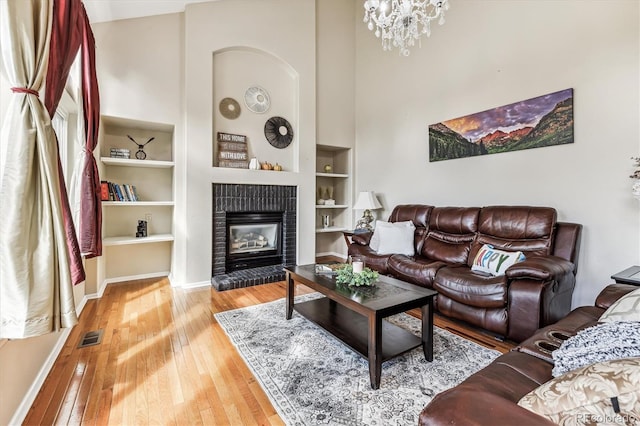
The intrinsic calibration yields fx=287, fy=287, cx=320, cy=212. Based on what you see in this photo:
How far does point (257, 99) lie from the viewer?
14.4 ft

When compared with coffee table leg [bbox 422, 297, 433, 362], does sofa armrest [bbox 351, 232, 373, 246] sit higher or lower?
higher

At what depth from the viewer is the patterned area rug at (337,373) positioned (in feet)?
5.04

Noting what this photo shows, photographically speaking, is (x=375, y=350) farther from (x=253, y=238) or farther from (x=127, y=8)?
(x=127, y=8)

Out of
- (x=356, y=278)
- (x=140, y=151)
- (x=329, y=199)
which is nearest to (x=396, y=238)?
(x=356, y=278)

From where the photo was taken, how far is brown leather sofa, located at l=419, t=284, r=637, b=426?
0.71 meters

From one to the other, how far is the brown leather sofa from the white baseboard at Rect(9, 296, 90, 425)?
1970 mm

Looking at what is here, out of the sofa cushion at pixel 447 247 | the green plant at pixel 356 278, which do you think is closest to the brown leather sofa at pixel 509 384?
the green plant at pixel 356 278

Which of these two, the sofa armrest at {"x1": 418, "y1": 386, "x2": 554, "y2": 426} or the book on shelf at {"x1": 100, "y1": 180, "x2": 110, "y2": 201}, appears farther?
the book on shelf at {"x1": 100, "y1": 180, "x2": 110, "y2": 201}

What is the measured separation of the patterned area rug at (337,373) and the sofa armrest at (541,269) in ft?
2.03

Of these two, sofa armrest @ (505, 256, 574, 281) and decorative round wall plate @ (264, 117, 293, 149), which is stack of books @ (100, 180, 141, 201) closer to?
decorative round wall plate @ (264, 117, 293, 149)

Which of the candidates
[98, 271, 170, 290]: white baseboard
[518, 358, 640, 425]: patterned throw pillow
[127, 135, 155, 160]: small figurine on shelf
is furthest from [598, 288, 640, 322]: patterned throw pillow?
[127, 135, 155, 160]: small figurine on shelf

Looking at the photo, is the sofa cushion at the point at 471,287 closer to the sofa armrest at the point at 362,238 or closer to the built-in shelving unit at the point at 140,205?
the sofa armrest at the point at 362,238

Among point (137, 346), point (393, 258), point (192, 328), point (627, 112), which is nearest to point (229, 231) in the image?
point (192, 328)

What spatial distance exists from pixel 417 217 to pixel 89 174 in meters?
3.69
